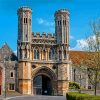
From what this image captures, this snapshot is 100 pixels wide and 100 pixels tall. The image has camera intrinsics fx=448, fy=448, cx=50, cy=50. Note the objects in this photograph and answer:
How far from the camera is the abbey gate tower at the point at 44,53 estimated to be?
332 feet

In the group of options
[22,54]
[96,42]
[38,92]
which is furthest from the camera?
[38,92]

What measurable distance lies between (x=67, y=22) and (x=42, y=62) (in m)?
11.5

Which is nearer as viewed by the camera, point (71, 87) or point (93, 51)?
point (93, 51)

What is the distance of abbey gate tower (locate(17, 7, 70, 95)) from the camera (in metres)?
101

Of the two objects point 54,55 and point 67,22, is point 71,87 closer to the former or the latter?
point 54,55

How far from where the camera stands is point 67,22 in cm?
10631

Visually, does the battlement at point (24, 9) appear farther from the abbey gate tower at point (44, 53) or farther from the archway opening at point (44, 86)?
the archway opening at point (44, 86)

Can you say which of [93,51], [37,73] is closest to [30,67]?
[37,73]

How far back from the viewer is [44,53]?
103688 millimetres

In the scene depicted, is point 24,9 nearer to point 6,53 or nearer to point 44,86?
point 6,53

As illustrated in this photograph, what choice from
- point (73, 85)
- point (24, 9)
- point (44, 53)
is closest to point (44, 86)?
point (73, 85)

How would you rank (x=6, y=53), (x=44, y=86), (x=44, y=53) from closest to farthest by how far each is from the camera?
(x=44, y=53) < (x=6, y=53) < (x=44, y=86)

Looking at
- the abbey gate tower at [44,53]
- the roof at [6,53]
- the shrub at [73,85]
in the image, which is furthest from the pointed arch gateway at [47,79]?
the roof at [6,53]

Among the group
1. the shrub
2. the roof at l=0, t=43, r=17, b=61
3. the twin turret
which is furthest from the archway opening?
the twin turret
